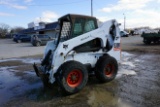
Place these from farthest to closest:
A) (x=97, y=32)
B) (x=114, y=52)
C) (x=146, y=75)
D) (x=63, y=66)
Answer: (x=146, y=75) < (x=114, y=52) < (x=97, y=32) < (x=63, y=66)

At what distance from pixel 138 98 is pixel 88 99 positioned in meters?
1.45

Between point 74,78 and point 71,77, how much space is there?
0.12 m

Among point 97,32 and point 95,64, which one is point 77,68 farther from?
point 97,32

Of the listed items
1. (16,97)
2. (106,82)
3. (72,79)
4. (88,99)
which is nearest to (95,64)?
(106,82)

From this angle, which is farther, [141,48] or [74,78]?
[141,48]

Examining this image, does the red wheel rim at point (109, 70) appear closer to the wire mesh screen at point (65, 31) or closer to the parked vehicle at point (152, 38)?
the wire mesh screen at point (65, 31)

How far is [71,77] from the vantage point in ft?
21.9

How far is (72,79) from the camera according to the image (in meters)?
6.69

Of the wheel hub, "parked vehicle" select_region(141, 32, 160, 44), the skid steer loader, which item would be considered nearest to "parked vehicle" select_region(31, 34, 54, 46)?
"parked vehicle" select_region(141, 32, 160, 44)

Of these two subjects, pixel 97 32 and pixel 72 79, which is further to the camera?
pixel 97 32

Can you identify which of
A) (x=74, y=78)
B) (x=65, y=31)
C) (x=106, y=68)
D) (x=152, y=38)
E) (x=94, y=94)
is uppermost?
(x=65, y=31)

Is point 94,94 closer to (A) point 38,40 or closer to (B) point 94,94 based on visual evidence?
(B) point 94,94

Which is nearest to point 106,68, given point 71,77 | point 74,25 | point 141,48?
point 71,77

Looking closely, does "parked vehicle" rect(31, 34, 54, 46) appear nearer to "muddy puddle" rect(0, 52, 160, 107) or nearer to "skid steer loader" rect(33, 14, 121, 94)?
"muddy puddle" rect(0, 52, 160, 107)
